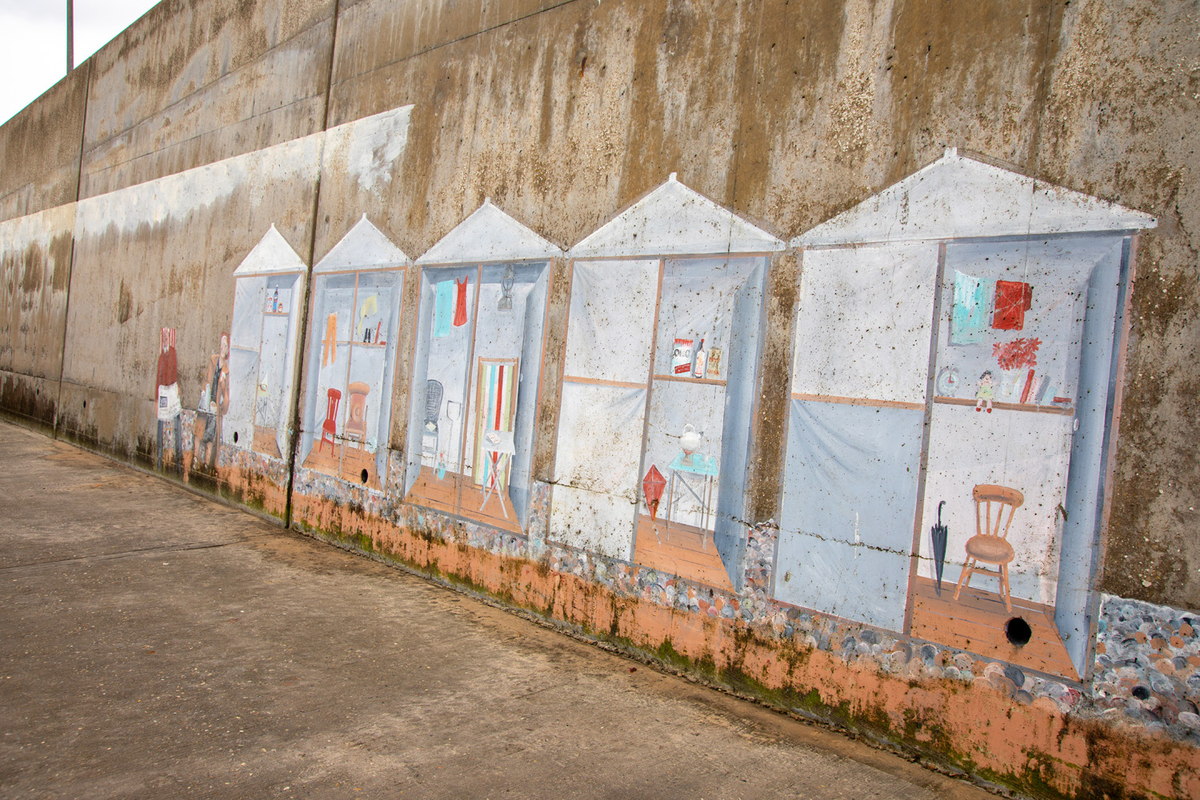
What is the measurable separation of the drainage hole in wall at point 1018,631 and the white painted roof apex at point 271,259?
6.08m

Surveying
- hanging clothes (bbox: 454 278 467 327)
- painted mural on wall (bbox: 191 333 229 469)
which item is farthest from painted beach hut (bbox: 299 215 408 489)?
painted mural on wall (bbox: 191 333 229 469)

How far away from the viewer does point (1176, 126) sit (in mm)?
2629

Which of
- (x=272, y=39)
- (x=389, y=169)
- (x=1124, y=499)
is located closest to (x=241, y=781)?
(x=1124, y=499)

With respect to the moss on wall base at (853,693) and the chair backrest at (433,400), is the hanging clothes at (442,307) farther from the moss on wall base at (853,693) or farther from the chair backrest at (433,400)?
the moss on wall base at (853,693)

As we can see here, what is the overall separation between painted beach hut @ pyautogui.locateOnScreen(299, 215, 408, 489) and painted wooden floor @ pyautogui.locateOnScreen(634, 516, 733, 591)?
2.55 metres

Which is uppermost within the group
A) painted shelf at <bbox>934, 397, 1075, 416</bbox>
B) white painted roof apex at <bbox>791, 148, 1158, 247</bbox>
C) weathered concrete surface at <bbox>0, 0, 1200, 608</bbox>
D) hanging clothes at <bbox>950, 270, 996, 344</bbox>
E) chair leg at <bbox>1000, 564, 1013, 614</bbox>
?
weathered concrete surface at <bbox>0, 0, 1200, 608</bbox>

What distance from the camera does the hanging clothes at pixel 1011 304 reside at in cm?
292

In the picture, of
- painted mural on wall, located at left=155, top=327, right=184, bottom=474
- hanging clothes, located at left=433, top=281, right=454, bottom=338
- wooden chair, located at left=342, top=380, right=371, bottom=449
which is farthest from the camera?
painted mural on wall, located at left=155, top=327, right=184, bottom=474

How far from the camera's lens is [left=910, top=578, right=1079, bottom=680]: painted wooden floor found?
2773 millimetres

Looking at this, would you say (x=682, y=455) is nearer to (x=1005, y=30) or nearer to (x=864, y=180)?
(x=864, y=180)

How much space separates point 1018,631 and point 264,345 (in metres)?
6.62

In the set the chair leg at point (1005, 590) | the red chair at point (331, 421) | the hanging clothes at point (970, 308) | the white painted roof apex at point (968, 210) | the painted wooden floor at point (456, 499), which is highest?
the white painted roof apex at point (968, 210)

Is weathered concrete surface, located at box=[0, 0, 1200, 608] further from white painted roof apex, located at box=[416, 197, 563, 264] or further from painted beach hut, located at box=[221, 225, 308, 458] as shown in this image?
painted beach hut, located at box=[221, 225, 308, 458]

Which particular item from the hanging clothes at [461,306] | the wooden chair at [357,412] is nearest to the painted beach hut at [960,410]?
the hanging clothes at [461,306]
